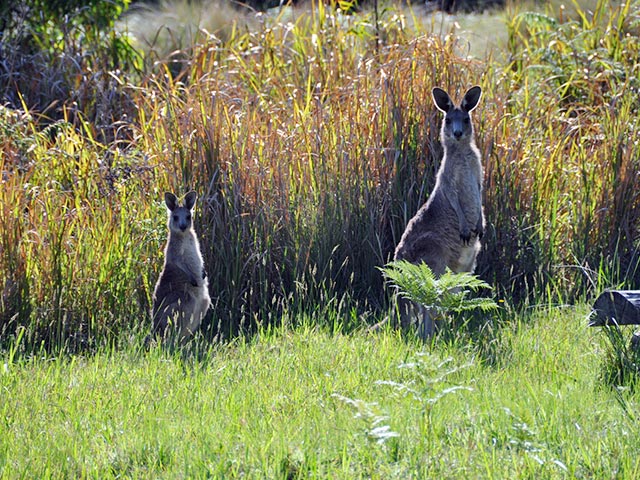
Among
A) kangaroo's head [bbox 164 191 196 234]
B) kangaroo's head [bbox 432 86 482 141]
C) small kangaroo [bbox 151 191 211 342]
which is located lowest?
small kangaroo [bbox 151 191 211 342]

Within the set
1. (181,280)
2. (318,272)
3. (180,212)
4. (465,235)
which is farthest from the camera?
(318,272)

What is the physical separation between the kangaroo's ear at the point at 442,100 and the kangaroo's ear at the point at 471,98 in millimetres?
94

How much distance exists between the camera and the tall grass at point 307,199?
23.8 ft

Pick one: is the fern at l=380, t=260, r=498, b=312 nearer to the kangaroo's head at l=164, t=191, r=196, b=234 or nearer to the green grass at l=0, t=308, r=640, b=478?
the green grass at l=0, t=308, r=640, b=478

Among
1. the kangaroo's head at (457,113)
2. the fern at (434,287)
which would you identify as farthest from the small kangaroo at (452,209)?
the fern at (434,287)

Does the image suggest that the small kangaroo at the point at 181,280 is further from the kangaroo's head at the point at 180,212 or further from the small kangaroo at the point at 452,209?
the small kangaroo at the point at 452,209

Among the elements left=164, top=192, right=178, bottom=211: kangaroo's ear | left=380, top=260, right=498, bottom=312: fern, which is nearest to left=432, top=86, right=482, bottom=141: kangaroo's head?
left=380, top=260, right=498, bottom=312: fern

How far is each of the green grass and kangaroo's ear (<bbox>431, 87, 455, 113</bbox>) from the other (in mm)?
1733

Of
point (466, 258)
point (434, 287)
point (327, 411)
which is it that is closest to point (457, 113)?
point (466, 258)

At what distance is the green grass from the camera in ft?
13.9

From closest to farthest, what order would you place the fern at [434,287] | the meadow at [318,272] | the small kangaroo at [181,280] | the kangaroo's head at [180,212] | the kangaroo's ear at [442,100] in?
the meadow at [318,272]
the fern at [434,287]
the small kangaroo at [181,280]
the kangaroo's head at [180,212]
the kangaroo's ear at [442,100]

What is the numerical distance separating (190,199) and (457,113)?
2.01 meters

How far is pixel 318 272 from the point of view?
7.59 metres

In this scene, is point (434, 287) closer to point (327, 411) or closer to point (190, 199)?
point (327, 411)
